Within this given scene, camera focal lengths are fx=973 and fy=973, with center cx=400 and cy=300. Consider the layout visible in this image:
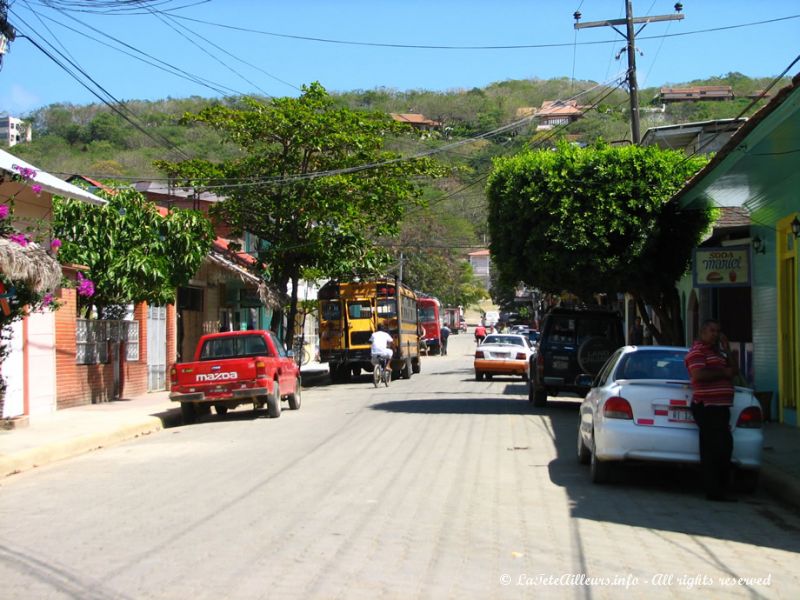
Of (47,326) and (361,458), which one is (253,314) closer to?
(47,326)

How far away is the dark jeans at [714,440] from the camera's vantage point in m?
9.55

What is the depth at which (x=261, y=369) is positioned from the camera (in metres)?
18.5

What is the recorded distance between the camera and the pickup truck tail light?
1844 cm

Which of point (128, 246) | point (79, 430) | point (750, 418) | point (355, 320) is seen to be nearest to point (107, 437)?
point (79, 430)

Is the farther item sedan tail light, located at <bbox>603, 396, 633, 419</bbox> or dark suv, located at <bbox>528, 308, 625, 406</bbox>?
dark suv, located at <bbox>528, 308, 625, 406</bbox>

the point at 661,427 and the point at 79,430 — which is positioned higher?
the point at 661,427

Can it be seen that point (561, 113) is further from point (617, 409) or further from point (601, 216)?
point (617, 409)

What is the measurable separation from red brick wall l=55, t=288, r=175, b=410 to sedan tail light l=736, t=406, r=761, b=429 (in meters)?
12.6

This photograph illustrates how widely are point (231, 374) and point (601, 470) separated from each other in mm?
9670

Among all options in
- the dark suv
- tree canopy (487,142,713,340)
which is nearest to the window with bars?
tree canopy (487,142,713,340)

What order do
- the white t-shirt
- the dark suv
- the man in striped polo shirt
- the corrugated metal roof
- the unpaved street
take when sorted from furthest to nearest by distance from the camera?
the white t-shirt → the dark suv → the corrugated metal roof → the man in striped polo shirt → the unpaved street

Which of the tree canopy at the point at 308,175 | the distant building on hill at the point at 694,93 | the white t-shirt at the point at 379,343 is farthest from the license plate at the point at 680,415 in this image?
the distant building on hill at the point at 694,93

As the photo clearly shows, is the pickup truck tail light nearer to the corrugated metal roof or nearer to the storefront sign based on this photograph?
the corrugated metal roof

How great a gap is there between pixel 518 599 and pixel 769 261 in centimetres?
1356
